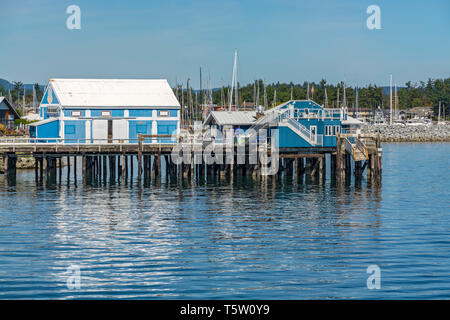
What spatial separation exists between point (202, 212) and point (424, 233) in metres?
12.9

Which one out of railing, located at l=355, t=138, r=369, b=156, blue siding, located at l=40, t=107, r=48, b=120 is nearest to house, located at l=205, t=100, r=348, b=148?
railing, located at l=355, t=138, r=369, b=156

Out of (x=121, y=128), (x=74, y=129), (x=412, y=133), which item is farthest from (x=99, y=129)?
(x=412, y=133)

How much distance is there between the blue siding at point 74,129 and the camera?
59.9 meters

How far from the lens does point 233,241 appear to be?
3045 cm

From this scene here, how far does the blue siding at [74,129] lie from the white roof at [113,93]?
1519 millimetres

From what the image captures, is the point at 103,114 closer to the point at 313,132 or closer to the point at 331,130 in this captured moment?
the point at 313,132

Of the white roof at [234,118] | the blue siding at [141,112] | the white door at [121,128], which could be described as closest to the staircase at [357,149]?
the white roof at [234,118]

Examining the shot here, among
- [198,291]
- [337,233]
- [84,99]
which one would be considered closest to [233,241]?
[337,233]

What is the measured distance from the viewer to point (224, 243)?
29906mm

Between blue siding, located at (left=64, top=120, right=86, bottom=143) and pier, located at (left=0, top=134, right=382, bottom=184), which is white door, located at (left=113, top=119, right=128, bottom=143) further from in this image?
blue siding, located at (left=64, top=120, right=86, bottom=143)

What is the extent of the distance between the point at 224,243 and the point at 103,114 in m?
33.6

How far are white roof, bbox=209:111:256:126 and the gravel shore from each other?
10822 centimetres

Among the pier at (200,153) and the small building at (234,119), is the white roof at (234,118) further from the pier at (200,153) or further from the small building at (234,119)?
the pier at (200,153)
